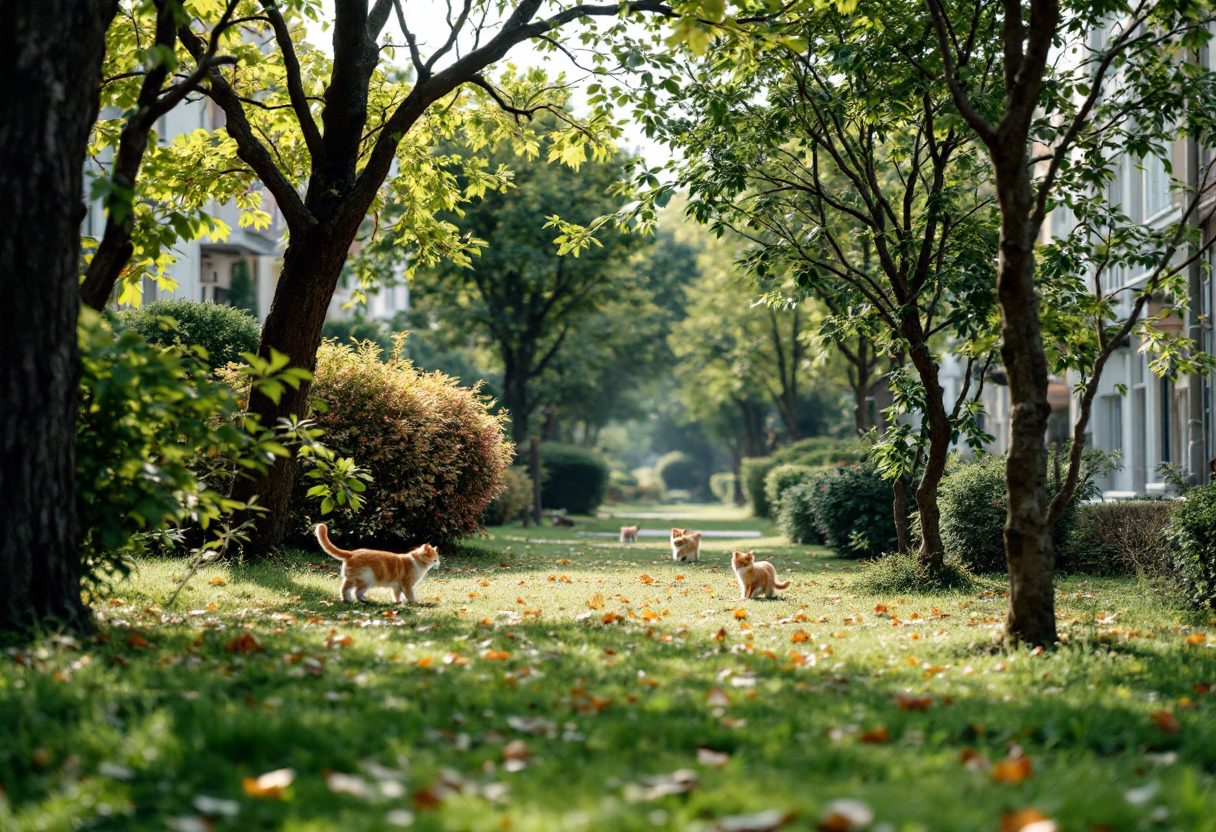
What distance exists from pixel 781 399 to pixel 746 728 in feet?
120

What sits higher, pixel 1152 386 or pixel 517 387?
pixel 517 387

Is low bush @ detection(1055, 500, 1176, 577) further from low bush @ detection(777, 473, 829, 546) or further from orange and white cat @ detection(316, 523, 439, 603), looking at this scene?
orange and white cat @ detection(316, 523, 439, 603)

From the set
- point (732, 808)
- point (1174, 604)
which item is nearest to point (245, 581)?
point (732, 808)

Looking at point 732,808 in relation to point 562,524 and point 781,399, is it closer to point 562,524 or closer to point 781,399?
point 562,524

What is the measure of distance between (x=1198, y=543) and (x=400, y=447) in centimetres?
930

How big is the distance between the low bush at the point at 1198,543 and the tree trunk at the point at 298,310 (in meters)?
7.99

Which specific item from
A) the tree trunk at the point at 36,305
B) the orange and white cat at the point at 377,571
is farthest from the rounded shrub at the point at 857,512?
the tree trunk at the point at 36,305

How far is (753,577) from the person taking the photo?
9.73 metres

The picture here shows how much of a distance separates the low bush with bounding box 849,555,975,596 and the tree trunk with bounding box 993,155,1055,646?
4.30 m

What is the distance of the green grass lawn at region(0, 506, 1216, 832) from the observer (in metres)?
3.12

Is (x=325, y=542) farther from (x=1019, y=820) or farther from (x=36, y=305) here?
(x=1019, y=820)

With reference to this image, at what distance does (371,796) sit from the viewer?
316 centimetres

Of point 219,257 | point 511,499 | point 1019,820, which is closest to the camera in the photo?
point 1019,820

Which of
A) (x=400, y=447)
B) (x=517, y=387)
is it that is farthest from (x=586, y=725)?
(x=517, y=387)
